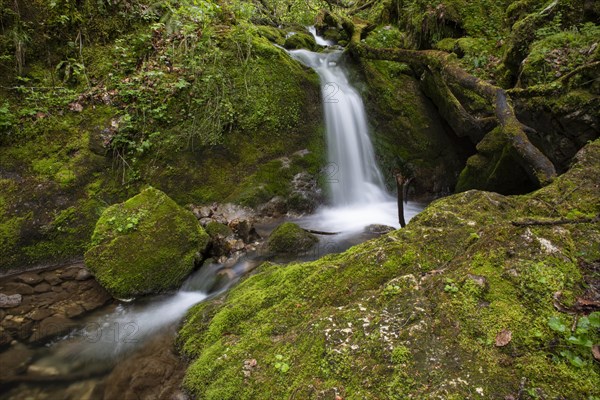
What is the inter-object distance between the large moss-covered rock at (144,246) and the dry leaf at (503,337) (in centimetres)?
455

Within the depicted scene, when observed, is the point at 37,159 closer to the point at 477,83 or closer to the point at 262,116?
the point at 262,116

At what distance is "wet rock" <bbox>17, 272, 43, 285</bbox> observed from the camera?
513 cm

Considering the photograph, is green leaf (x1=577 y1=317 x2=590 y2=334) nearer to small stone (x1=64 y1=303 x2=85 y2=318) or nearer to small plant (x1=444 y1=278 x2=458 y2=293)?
small plant (x1=444 y1=278 x2=458 y2=293)

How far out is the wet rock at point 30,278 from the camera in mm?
5129

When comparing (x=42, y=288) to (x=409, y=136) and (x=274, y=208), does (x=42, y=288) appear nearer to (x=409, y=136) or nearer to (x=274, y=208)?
(x=274, y=208)

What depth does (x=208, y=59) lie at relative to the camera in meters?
7.69

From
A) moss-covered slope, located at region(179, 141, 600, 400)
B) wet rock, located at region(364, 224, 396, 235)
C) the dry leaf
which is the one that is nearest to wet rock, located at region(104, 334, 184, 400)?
moss-covered slope, located at region(179, 141, 600, 400)

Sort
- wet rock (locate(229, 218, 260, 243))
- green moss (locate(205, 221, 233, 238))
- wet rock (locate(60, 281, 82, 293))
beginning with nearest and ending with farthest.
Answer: wet rock (locate(60, 281, 82, 293)), green moss (locate(205, 221, 233, 238)), wet rock (locate(229, 218, 260, 243))

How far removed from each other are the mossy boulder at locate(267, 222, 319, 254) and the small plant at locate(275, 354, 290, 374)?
10.9ft

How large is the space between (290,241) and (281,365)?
348cm

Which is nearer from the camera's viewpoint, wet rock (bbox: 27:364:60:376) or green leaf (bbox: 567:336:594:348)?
green leaf (bbox: 567:336:594:348)

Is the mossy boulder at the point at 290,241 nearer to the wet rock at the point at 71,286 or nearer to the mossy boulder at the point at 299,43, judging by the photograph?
the wet rock at the point at 71,286

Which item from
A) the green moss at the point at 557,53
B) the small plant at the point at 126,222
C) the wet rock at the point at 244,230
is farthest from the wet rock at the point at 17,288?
the green moss at the point at 557,53

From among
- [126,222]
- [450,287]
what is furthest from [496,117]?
[126,222]
